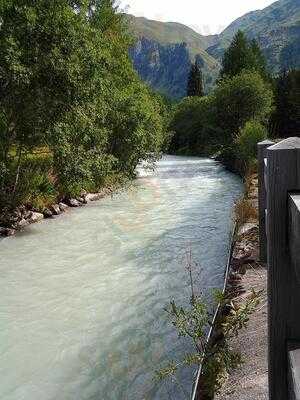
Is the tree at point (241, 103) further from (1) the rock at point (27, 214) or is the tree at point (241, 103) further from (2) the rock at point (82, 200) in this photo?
(1) the rock at point (27, 214)

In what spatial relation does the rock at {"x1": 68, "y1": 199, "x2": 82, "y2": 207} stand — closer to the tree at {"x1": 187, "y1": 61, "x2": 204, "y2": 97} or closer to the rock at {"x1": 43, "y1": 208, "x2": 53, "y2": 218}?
the rock at {"x1": 43, "y1": 208, "x2": 53, "y2": 218}

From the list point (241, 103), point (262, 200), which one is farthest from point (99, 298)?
point (241, 103)

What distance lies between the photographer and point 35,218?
16.6 meters

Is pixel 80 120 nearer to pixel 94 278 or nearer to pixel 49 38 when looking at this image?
pixel 49 38

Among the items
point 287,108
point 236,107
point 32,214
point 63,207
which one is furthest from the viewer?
point 287,108

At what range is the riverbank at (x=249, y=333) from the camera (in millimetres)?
4109

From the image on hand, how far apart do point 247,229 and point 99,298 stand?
3.41 meters

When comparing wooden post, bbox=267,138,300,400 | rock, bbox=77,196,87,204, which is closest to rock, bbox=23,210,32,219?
rock, bbox=77,196,87,204

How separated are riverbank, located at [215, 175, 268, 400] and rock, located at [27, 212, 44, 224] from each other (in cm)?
873

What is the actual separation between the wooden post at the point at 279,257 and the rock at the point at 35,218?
49.2ft

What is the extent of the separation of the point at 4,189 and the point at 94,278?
25.1 feet

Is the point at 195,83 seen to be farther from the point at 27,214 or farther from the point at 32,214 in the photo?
the point at 27,214

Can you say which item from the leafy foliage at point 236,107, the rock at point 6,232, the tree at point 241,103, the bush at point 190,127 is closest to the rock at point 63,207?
the rock at point 6,232

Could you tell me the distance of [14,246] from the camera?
1301 cm
